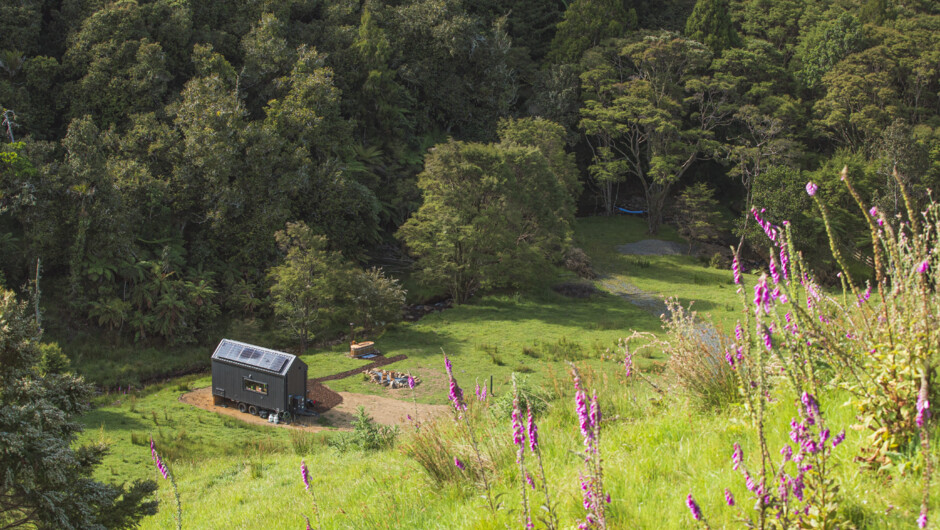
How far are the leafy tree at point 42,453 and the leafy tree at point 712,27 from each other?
164ft

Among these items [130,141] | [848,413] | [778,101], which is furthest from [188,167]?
[778,101]

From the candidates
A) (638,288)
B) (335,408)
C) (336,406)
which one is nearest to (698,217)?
(638,288)

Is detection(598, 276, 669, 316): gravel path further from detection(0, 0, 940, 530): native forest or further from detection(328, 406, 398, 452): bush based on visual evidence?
detection(328, 406, 398, 452): bush

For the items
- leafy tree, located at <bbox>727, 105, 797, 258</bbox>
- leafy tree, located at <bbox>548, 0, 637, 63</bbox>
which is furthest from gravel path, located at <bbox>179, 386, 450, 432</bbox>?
leafy tree, located at <bbox>548, 0, 637, 63</bbox>

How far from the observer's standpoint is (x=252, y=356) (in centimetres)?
1980

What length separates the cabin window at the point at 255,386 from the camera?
760 inches

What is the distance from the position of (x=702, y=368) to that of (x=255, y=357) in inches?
636

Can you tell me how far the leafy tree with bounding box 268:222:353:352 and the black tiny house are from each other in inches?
187

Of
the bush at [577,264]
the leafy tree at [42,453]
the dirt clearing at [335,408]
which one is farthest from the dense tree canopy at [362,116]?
the leafy tree at [42,453]

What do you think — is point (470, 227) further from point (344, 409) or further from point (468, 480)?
point (468, 480)

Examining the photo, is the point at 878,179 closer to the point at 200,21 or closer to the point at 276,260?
the point at 276,260

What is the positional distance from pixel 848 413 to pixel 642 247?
41968mm

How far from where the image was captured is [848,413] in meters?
4.33

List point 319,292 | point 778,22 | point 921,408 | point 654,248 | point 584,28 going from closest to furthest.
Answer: point 921,408
point 319,292
point 654,248
point 584,28
point 778,22
